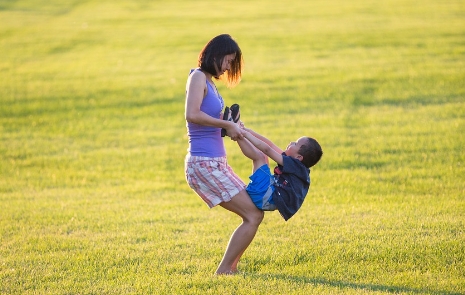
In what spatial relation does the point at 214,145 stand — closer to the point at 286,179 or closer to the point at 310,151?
the point at 286,179

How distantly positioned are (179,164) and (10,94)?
837 cm

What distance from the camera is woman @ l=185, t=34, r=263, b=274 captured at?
18.6 ft

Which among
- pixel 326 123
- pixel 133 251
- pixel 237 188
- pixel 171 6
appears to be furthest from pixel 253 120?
pixel 171 6

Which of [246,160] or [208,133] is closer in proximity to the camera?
[208,133]

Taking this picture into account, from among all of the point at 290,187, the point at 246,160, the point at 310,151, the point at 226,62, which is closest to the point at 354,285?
the point at 290,187

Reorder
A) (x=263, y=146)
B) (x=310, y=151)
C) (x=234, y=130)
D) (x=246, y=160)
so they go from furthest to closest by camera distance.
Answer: (x=246, y=160), (x=310, y=151), (x=263, y=146), (x=234, y=130)

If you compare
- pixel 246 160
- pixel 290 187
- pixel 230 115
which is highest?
pixel 230 115

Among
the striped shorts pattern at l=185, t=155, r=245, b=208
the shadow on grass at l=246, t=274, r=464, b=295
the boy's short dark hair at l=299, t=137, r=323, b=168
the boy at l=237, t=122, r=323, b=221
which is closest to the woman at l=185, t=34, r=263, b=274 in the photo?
the striped shorts pattern at l=185, t=155, r=245, b=208

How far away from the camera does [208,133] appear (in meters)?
5.86

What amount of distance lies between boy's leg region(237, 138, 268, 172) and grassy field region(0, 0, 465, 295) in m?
1.04

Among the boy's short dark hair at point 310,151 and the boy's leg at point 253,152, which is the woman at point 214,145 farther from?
the boy's short dark hair at point 310,151

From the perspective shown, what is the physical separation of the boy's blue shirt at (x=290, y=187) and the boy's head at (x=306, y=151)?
6 centimetres

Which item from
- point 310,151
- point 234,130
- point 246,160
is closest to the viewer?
point 234,130

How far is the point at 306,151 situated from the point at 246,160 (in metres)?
6.39
